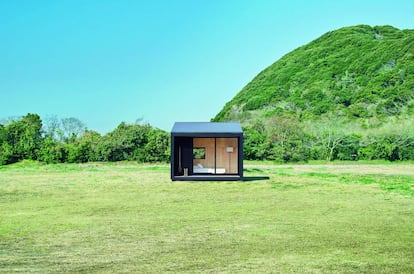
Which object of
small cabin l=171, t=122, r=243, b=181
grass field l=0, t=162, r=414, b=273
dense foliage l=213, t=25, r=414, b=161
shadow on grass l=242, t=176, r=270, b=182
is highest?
dense foliage l=213, t=25, r=414, b=161

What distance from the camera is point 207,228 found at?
758 centimetres

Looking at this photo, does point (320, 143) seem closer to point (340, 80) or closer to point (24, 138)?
point (24, 138)

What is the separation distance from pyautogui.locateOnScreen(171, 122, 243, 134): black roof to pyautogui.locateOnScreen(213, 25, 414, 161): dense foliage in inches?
334

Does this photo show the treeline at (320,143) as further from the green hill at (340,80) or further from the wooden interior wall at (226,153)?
the green hill at (340,80)

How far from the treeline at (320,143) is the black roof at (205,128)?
8372mm

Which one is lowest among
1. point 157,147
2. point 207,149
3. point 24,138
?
point 207,149

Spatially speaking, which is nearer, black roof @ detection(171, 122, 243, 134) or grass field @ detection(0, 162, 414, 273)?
grass field @ detection(0, 162, 414, 273)

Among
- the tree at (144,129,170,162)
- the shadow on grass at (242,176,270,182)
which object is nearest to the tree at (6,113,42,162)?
the tree at (144,129,170,162)

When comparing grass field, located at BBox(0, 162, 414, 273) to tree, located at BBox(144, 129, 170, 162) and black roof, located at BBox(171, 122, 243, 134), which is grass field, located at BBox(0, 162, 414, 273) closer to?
black roof, located at BBox(171, 122, 243, 134)

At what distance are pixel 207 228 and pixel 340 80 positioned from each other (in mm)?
42475

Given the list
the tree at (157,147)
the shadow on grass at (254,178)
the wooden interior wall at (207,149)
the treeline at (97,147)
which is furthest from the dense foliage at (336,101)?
the wooden interior wall at (207,149)

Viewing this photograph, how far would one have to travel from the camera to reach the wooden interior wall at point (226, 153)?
16.6 m

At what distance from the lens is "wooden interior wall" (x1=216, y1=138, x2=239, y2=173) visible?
16.6m

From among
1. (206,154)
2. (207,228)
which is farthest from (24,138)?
(207,228)
